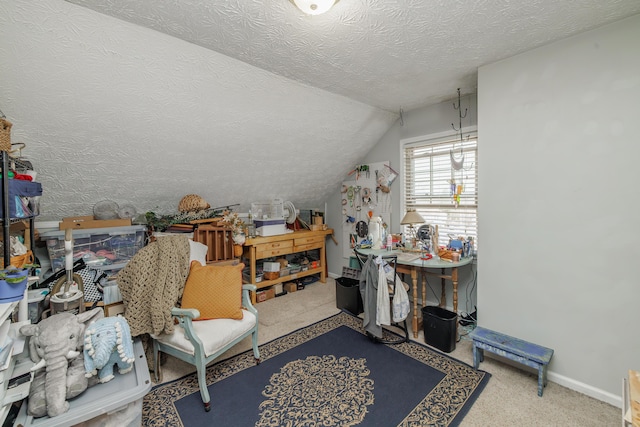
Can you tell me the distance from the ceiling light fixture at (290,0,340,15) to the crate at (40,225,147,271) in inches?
99.0

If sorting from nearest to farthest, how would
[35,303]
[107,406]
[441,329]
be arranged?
[107,406] < [35,303] < [441,329]

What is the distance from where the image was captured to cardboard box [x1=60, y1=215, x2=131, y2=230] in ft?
8.46

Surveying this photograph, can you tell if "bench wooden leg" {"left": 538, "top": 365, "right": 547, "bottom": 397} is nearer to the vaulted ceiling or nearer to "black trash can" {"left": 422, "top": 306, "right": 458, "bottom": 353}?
"black trash can" {"left": 422, "top": 306, "right": 458, "bottom": 353}

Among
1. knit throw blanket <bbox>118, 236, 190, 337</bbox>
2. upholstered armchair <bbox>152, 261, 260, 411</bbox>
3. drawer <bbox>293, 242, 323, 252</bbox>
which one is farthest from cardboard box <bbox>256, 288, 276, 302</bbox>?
knit throw blanket <bbox>118, 236, 190, 337</bbox>

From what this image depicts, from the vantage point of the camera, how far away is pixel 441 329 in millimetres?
2477

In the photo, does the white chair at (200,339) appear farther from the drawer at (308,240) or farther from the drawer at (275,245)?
the drawer at (308,240)

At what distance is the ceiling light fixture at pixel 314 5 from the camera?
1.46 metres

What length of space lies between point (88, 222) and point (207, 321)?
59.8 inches

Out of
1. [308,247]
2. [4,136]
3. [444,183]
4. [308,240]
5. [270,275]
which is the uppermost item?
[4,136]

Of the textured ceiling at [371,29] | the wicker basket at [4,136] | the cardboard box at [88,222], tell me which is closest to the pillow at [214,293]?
the cardboard box at [88,222]

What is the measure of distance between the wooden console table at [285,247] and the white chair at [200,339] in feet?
4.77

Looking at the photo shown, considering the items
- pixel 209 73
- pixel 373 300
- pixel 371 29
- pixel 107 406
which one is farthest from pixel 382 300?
pixel 209 73

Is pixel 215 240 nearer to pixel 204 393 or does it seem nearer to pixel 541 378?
pixel 204 393

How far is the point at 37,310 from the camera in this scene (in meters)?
1.90
